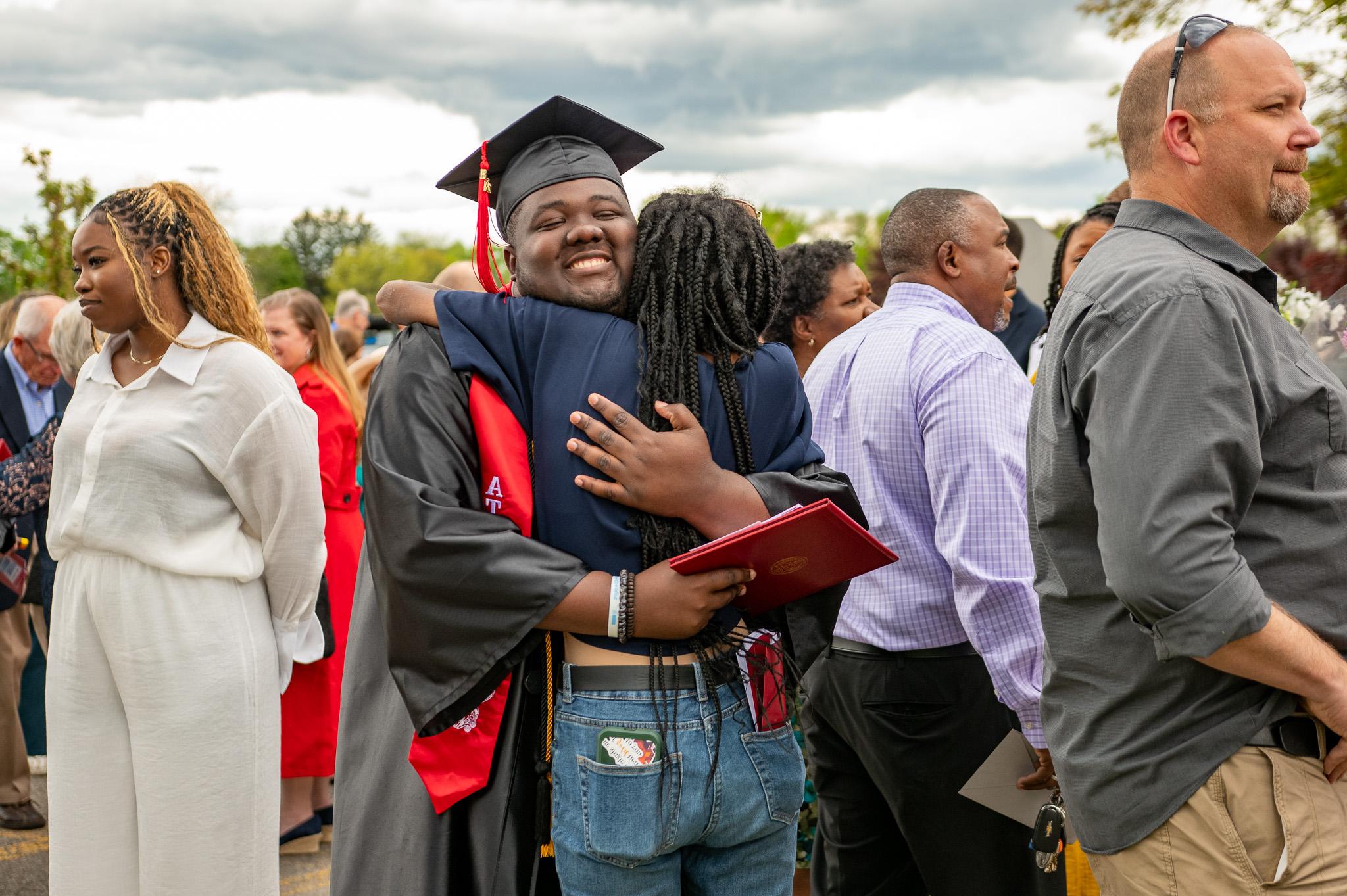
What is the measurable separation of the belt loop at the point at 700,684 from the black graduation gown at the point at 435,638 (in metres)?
0.29

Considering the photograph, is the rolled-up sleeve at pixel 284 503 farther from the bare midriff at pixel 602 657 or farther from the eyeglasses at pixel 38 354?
the eyeglasses at pixel 38 354

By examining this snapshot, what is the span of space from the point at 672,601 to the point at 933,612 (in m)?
1.34

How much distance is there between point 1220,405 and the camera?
74.7 inches

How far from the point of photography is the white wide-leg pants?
3230 millimetres

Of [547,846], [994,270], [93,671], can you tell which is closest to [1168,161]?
[994,270]

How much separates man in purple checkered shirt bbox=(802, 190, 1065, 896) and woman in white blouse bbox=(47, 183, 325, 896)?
1650mm

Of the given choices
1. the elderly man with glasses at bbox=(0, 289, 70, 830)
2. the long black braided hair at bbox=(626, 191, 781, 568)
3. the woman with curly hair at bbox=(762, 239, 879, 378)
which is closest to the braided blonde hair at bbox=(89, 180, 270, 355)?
the long black braided hair at bbox=(626, 191, 781, 568)

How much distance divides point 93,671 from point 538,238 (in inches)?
75.6

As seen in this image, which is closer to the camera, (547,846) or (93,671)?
(547,846)

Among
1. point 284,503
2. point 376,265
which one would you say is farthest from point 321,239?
point 284,503

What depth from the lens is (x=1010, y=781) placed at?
3066 millimetres

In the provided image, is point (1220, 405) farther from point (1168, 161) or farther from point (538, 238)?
point (538, 238)

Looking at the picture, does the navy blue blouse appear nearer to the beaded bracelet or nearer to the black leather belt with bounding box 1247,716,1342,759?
the beaded bracelet

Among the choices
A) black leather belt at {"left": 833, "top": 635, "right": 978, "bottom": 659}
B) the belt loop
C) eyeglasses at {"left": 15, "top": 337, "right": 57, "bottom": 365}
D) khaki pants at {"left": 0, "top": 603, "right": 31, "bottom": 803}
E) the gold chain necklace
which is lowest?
khaki pants at {"left": 0, "top": 603, "right": 31, "bottom": 803}
